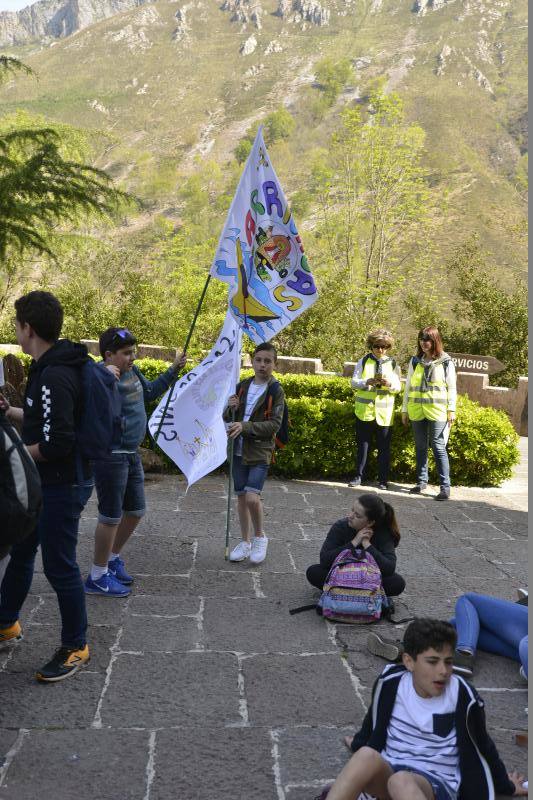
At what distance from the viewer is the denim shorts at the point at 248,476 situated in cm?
580

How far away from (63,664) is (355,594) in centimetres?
169

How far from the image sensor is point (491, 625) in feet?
14.8

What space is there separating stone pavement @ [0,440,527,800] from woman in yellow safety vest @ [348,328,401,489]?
6.03ft

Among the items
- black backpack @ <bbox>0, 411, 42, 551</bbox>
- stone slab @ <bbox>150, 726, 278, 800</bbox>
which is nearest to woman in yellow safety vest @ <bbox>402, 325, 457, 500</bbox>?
stone slab @ <bbox>150, 726, 278, 800</bbox>

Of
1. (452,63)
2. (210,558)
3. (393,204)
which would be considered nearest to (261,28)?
(452,63)

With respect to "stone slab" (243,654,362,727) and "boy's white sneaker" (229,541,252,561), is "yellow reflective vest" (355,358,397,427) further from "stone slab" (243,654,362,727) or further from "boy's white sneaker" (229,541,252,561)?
"stone slab" (243,654,362,727)

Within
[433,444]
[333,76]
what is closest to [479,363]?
[433,444]

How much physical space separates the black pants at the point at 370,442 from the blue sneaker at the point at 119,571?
11.9ft

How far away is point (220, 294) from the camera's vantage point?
20.1 meters

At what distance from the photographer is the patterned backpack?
485cm

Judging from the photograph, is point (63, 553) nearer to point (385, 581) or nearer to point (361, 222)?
point (385, 581)

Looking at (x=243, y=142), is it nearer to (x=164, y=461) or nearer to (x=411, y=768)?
(x=164, y=461)

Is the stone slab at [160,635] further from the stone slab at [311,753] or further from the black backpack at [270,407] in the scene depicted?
the black backpack at [270,407]

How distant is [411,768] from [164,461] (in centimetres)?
614
